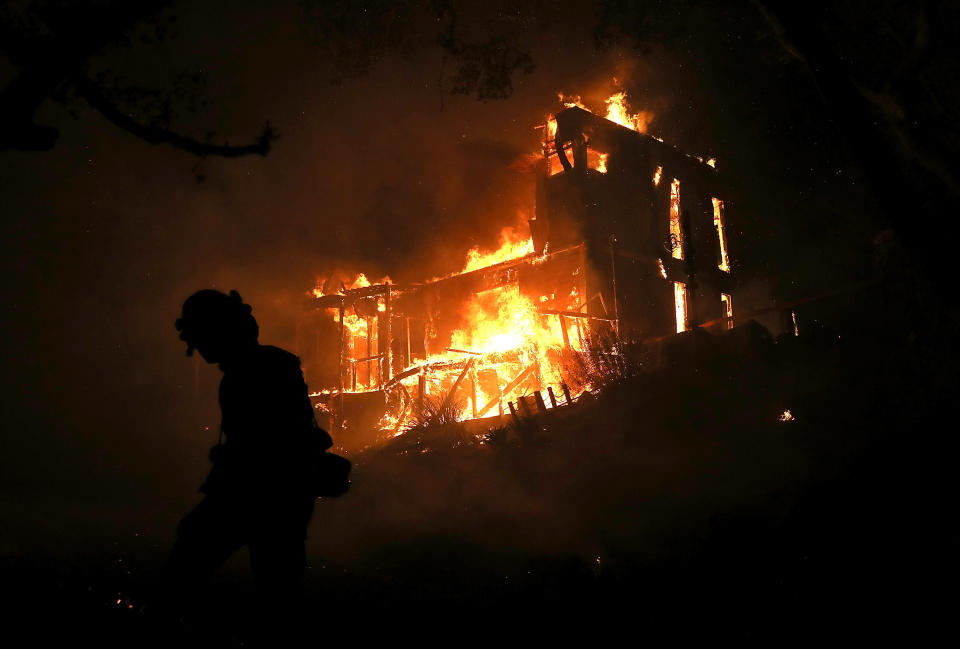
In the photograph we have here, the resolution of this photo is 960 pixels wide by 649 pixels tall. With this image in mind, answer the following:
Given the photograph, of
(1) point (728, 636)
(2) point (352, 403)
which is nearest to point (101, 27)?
(1) point (728, 636)

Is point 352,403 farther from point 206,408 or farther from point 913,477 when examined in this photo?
point 913,477

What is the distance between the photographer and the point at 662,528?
21.9 ft

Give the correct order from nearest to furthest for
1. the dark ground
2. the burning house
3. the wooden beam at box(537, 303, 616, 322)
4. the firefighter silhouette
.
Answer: the firefighter silhouette < the dark ground < the wooden beam at box(537, 303, 616, 322) < the burning house

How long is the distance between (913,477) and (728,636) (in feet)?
10.6

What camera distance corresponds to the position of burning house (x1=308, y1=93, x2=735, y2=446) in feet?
64.5

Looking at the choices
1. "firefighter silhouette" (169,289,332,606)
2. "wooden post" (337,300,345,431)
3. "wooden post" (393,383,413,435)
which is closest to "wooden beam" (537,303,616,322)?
"wooden post" (393,383,413,435)

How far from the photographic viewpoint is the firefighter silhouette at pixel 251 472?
2.81 meters

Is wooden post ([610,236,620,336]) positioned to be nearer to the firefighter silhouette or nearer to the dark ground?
the dark ground

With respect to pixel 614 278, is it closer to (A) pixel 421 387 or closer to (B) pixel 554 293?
(B) pixel 554 293

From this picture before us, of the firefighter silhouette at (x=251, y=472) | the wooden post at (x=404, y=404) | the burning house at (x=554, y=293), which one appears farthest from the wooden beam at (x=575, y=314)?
the firefighter silhouette at (x=251, y=472)

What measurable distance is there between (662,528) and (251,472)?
5176 millimetres

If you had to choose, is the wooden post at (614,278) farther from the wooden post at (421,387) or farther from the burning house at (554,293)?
the wooden post at (421,387)

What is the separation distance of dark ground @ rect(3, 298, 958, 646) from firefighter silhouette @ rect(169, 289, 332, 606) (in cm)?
40

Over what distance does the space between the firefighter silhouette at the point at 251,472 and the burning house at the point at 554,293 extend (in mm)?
13852
